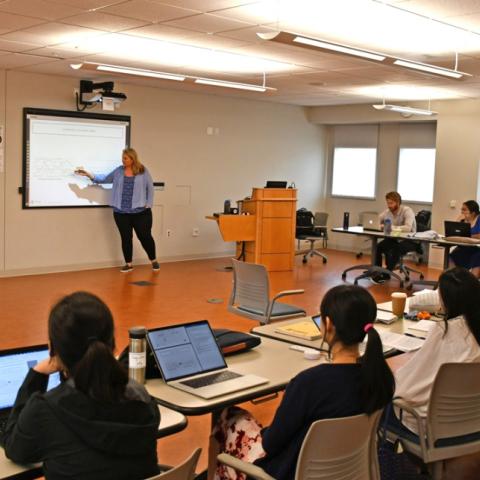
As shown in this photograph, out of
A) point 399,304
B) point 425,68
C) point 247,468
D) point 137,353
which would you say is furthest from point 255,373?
point 425,68

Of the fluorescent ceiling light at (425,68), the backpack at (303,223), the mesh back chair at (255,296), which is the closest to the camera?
the mesh back chair at (255,296)

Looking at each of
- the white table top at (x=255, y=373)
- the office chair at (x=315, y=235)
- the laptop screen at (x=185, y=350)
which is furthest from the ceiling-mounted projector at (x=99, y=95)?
the laptop screen at (x=185, y=350)

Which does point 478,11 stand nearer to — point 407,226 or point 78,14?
point 78,14

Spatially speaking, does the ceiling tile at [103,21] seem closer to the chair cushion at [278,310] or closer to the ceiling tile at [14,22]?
the ceiling tile at [14,22]

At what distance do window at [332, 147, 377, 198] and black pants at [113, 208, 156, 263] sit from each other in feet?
16.0

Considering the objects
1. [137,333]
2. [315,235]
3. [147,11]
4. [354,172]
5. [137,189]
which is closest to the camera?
[137,333]

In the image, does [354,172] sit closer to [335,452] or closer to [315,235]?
[315,235]

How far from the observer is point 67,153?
993 centimetres

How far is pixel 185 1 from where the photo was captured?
5223mm

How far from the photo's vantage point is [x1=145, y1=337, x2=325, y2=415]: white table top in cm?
269

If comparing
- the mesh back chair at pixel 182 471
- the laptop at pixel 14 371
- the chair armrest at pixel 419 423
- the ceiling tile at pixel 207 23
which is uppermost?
the ceiling tile at pixel 207 23

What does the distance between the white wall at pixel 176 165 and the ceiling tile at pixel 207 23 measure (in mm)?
4101

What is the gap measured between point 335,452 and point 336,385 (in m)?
0.23

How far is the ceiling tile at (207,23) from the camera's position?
18.9ft
